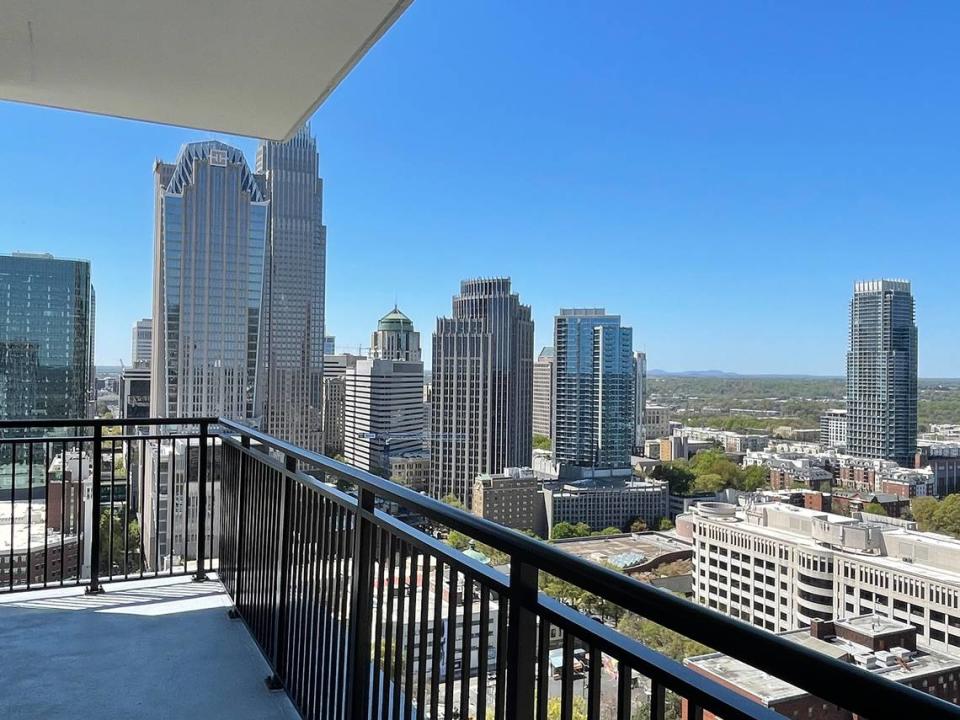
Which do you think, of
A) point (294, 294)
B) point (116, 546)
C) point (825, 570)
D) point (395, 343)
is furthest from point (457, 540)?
point (294, 294)

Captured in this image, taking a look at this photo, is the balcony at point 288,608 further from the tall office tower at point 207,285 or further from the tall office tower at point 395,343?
the tall office tower at point 395,343

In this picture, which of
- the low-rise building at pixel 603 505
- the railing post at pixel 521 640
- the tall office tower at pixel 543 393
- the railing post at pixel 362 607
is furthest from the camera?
the tall office tower at pixel 543 393

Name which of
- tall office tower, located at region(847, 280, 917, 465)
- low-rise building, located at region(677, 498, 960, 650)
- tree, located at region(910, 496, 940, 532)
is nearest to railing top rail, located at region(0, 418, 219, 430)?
low-rise building, located at region(677, 498, 960, 650)

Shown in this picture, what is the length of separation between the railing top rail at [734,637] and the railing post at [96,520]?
321 cm

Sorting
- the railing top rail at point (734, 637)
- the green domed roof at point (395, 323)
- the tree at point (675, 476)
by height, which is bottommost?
the tree at point (675, 476)

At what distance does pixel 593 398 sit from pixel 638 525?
7.59 m

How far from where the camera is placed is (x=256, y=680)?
252 cm

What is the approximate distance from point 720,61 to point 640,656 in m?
37.1

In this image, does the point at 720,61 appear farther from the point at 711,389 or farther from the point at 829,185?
the point at 711,389

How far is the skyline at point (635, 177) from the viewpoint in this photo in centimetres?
2252

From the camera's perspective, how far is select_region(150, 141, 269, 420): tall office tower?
51.1 feet

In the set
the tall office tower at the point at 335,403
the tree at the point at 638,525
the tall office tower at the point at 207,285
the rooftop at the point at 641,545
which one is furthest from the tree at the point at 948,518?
the tall office tower at the point at 207,285

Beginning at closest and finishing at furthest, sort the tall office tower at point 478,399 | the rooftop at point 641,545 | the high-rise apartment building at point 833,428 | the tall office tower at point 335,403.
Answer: the rooftop at point 641,545 → the high-rise apartment building at point 833,428 → the tall office tower at point 335,403 → the tall office tower at point 478,399

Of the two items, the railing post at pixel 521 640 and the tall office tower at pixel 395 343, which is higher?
the tall office tower at pixel 395 343
